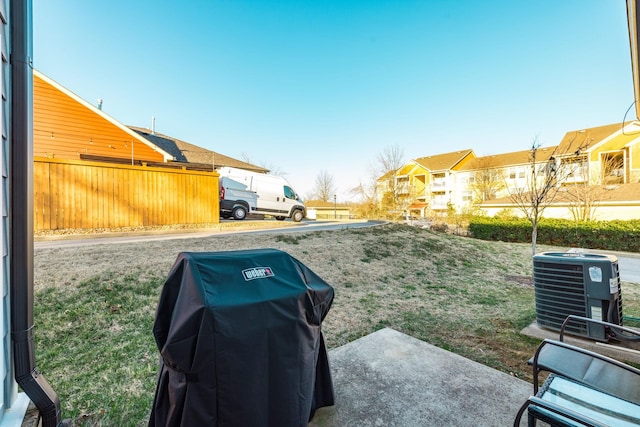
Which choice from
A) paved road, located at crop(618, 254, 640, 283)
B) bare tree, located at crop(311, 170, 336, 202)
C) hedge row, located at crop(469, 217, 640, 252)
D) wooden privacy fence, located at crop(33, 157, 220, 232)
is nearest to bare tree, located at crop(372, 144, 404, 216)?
hedge row, located at crop(469, 217, 640, 252)

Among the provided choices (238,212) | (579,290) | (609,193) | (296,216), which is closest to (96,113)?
(238,212)

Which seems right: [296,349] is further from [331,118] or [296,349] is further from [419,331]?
[331,118]

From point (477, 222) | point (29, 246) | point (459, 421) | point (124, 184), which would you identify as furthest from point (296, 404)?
point (477, 222)

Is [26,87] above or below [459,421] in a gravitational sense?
above

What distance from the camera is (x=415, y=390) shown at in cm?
207

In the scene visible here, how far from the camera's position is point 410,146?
27.3 meters

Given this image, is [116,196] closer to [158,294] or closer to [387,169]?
[158,294]

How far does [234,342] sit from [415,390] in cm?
161

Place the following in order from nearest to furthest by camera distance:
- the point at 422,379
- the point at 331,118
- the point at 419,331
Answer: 1. the point at 422,379
2. the point at 419,331
3. the point at 331,118

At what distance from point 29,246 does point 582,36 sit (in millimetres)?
12883

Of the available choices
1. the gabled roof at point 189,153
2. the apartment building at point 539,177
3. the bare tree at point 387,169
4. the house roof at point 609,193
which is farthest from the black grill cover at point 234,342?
the bare tree at point 387,169

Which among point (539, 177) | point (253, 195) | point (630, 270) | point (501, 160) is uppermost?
point (501, 160)

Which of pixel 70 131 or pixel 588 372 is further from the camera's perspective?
pixel 70 131

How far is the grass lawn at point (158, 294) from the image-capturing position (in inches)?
94.3
